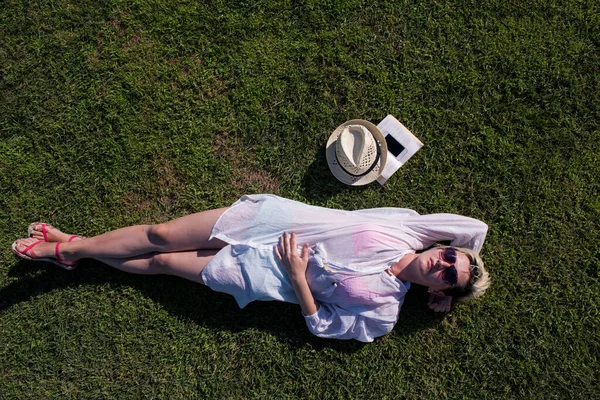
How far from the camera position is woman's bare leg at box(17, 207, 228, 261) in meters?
4.04

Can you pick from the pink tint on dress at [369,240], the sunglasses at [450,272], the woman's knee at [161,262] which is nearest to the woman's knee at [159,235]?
the woman's knee at [161,262]

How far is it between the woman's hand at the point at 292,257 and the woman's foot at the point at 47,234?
2.43 meters

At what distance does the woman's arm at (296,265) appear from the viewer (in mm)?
3793

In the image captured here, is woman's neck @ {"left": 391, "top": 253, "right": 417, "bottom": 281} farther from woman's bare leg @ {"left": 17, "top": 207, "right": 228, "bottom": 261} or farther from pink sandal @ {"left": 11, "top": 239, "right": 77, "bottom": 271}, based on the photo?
pink sandal @ {"left": 11, "top": 239, "right": 77, "bottom": 271}

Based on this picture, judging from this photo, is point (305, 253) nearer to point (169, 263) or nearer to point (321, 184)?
point (321, 184)

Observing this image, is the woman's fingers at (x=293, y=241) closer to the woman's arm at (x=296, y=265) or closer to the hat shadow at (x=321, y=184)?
the woman's arm at (x=296, y=265)

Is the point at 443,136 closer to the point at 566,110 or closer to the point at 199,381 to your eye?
the point at 566,110

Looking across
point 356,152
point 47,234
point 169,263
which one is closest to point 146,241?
point 169,263

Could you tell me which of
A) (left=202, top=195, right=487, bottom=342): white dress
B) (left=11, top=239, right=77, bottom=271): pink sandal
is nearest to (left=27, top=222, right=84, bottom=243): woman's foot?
(left=11, top=239, right=77, bottom=271): pink sandal

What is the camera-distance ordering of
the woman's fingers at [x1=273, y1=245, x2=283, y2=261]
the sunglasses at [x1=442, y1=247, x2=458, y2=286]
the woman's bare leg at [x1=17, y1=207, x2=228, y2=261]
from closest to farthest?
1. the sunglasses at [x1=442, y1=247, x2=458, y2=286]
2. the woman's fingers at [x1=273, y1=245, x2=283, y2=261]
3. the woman's bare leg at [x1=17, y1=207, x2=228, y2=261]

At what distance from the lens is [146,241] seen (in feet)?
13.6

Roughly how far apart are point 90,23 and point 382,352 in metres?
5.25

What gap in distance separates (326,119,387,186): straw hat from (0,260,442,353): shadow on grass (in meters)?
→ 1.48

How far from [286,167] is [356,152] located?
2.99ft
